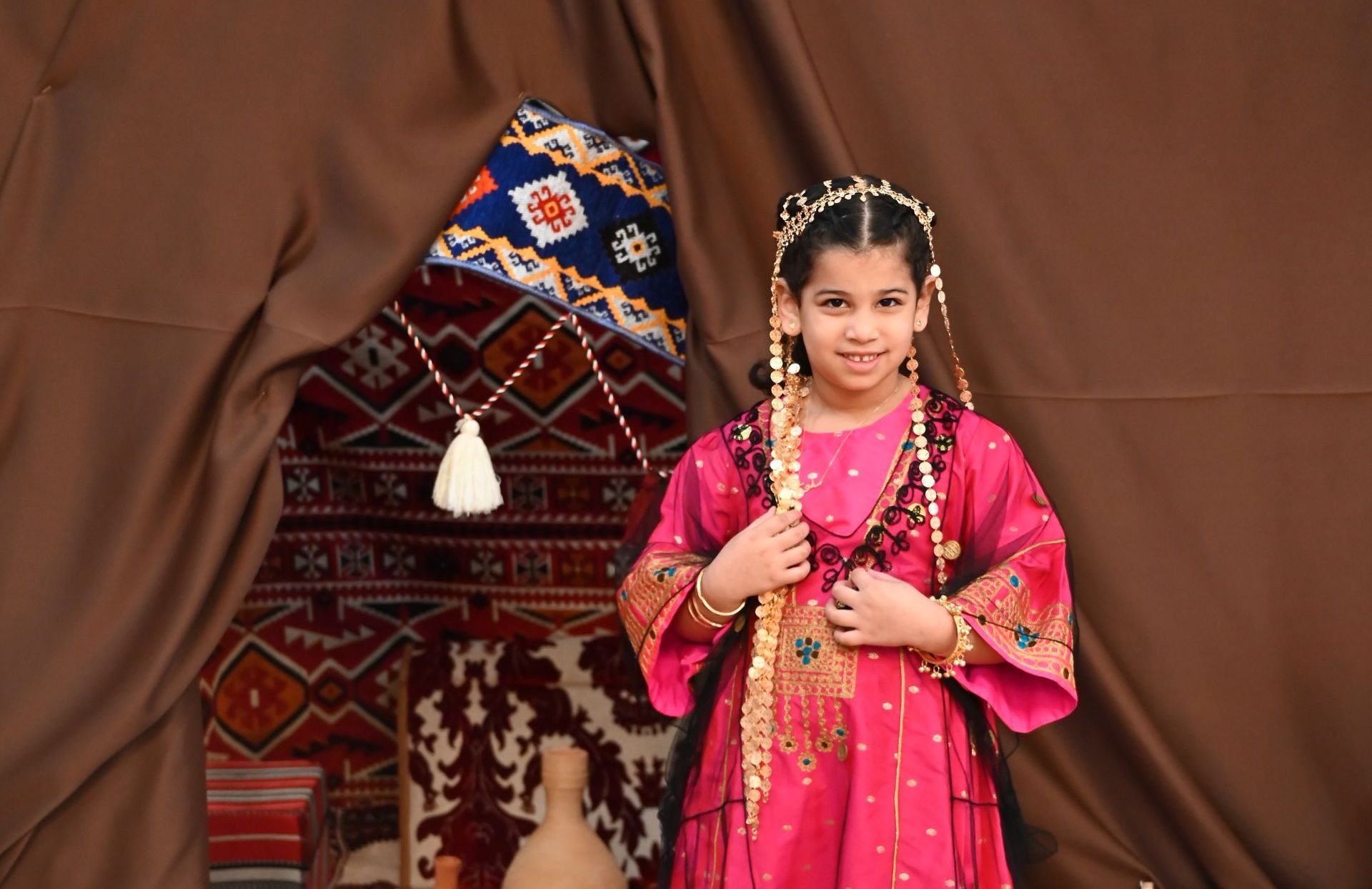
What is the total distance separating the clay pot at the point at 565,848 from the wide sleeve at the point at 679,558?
0.75 m

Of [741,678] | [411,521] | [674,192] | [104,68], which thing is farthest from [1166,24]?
[411,521]

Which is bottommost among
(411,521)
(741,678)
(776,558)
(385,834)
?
(385,834)

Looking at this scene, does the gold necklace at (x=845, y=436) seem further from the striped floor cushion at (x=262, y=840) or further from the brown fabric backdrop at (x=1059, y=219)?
the striped floor cushion at (x=262, y=840)

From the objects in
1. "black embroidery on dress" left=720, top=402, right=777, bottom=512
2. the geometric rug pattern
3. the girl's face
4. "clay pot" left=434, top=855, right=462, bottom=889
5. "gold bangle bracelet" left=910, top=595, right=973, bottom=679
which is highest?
the girl's face

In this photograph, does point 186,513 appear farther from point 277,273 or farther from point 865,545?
point 865,545

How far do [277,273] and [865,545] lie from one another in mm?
1130

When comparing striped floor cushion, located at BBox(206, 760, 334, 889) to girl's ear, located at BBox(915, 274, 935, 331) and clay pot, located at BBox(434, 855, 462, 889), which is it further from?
girl's ear, located at BBox(915, 274, 935, 331)

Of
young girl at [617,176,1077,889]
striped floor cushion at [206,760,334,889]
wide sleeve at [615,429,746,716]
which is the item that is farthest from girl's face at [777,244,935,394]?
striped floor cushion at [206,760,334,889]

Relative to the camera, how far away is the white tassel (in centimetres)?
269

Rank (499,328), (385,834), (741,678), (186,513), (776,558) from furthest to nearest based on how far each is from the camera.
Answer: (385,834) → (499,328) → (186,513) → (741,678) → (776,558)

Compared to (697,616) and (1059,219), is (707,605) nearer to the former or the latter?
(697,616)

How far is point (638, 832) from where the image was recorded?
140 inches

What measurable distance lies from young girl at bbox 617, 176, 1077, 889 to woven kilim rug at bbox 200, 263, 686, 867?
4.76ft

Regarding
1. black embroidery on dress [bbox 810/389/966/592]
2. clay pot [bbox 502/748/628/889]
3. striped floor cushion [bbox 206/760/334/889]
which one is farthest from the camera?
striped floor cushion [bbox 206/760/334/889]
